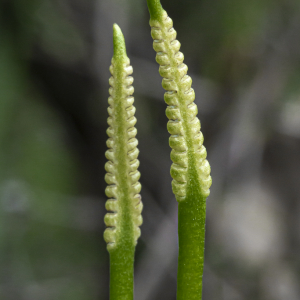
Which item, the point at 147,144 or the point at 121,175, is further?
the point at 147,144

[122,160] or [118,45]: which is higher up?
[118,45]

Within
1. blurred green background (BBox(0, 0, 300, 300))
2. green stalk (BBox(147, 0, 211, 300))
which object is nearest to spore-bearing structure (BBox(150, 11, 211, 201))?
green stalk (BBox(147, 0, 211, 300))

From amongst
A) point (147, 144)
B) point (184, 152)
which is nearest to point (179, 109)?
point (184, 152)

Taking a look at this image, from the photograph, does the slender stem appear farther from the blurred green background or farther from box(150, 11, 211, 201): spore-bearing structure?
the blurred green background

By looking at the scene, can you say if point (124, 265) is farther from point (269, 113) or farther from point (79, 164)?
point (269, 113)

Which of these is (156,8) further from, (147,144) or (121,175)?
(147,144)

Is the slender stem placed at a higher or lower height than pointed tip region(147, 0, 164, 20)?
lower
